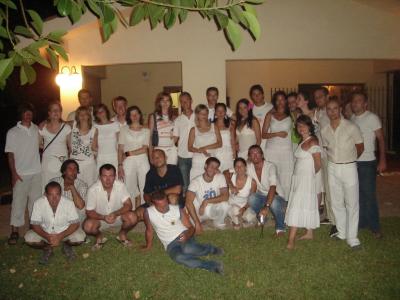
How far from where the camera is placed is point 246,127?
688 cm

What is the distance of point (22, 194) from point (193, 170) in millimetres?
2705

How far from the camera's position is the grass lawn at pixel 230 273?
4305 millimetres

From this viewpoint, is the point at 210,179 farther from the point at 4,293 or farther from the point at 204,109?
the point at 4,293

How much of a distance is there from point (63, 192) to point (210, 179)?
2.25 meters

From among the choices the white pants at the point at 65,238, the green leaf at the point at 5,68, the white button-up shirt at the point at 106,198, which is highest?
the green leaf at the point at 5,68

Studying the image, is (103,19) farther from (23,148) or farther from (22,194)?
(22,194)

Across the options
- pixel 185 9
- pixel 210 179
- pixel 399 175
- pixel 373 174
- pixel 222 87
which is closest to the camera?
pixel 185 9

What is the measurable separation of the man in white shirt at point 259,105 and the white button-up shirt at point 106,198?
8.81ft

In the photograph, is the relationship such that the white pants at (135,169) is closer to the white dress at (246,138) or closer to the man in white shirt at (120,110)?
the man in white shirt at (120,110)

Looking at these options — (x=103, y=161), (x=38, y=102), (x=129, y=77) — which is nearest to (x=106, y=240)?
(x=103, y=161)

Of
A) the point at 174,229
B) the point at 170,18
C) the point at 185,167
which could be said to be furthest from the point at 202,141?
the point at 170,18

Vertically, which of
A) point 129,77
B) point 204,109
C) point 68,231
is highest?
point 129,77

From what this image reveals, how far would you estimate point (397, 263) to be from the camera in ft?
16.1

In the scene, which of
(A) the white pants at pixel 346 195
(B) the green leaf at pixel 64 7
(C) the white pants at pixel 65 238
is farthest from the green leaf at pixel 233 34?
(C) the white pants at pixel 65 238
